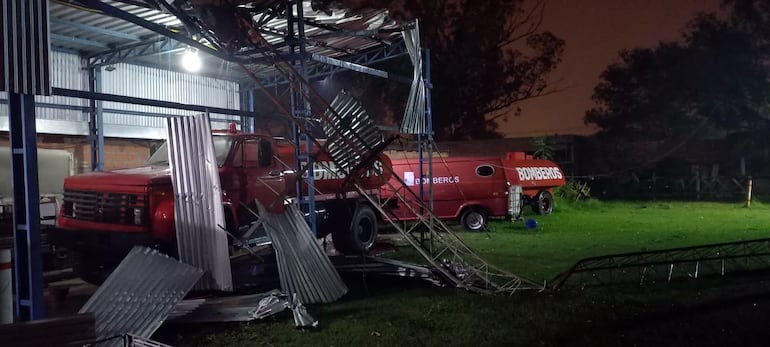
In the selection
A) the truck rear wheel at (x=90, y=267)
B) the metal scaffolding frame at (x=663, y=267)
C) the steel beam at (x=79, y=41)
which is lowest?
the metal scaffolding frame at (x=663, y=267)

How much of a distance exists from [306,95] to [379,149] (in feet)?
5.56

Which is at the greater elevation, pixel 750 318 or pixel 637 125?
pixel 637 125

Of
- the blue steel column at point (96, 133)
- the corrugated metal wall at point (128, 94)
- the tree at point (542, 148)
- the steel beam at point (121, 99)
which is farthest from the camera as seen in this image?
the tree at point (542, 148)

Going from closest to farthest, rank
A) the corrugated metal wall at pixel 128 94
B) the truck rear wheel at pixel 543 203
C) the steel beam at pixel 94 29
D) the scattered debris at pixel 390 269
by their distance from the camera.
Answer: the scattered debris at pixel 390 269 < the steel beam at pixel 94 29 < the corrugated metal wall at pixel 128 94 < the truck rear wheel at pixel 543 203

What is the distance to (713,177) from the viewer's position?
2850cm

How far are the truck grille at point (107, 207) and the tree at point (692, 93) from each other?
27633 millimetres

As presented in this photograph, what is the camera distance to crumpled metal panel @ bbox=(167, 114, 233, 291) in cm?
747

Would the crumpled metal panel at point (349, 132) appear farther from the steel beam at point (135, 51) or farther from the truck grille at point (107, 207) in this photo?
the steel beam at point (135, 51)

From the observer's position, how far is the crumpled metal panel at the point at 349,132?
982cm

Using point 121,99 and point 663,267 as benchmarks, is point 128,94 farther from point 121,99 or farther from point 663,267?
point 663,267

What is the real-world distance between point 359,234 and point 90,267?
5.20 m

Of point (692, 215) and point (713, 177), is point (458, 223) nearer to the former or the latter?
point (692, 215)

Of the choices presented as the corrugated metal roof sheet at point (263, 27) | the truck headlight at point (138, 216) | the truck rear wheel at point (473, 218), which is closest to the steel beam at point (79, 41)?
the corrugated metal roof sheet at point (263, 27)

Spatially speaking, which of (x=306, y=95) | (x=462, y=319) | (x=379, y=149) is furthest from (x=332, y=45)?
(x=462, y=319)
